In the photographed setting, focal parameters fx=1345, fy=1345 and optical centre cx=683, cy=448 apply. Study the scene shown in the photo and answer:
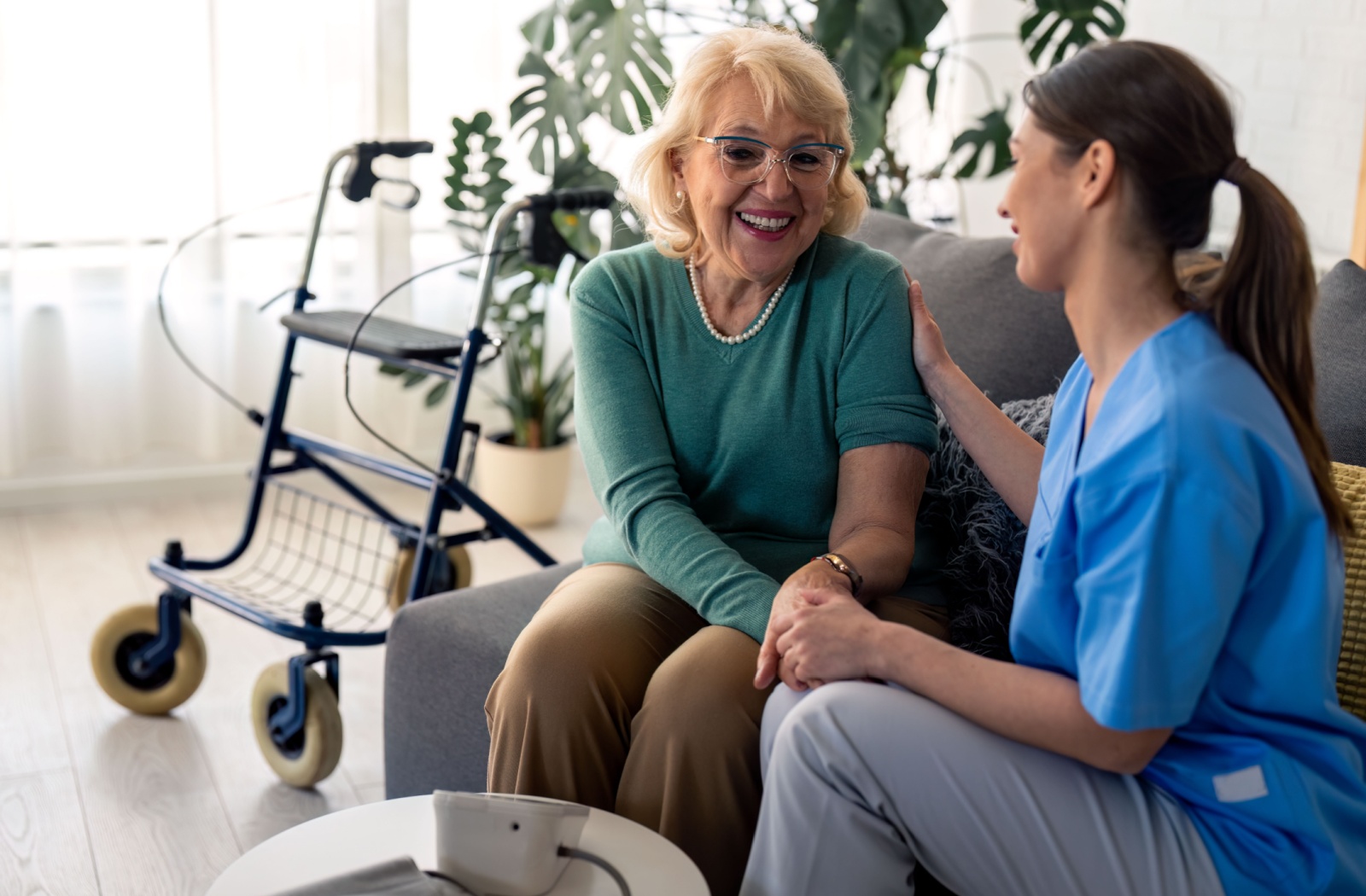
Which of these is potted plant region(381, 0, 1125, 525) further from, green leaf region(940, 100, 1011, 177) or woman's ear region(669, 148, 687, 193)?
woman's ear region(669, 148, 687, 193)

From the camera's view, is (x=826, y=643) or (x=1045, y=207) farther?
(x=826, y=643)

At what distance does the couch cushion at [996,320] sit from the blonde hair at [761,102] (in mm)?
328

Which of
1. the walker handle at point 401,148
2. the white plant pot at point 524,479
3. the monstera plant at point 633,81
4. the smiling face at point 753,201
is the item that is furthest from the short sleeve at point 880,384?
the white plant pot at point 524,479

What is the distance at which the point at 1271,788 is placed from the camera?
107 cm

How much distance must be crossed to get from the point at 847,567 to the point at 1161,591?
19.8 inches

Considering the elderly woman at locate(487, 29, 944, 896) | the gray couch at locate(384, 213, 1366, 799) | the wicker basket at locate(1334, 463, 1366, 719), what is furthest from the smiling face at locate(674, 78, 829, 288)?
the wicker basket at locate(1334, 463, 1366, 719)

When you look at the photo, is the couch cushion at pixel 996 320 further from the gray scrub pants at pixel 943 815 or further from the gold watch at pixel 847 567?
the gray scrub pants at pixel 943 815

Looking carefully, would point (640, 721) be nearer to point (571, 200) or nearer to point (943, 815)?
point (943, 815)

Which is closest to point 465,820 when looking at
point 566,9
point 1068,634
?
point 1068,634

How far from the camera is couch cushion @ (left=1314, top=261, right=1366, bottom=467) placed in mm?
1549

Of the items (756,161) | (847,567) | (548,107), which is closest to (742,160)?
(756,161)

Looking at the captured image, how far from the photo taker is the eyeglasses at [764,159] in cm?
156

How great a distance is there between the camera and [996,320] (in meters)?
1.95

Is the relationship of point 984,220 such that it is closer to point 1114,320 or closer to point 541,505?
point 541,505
